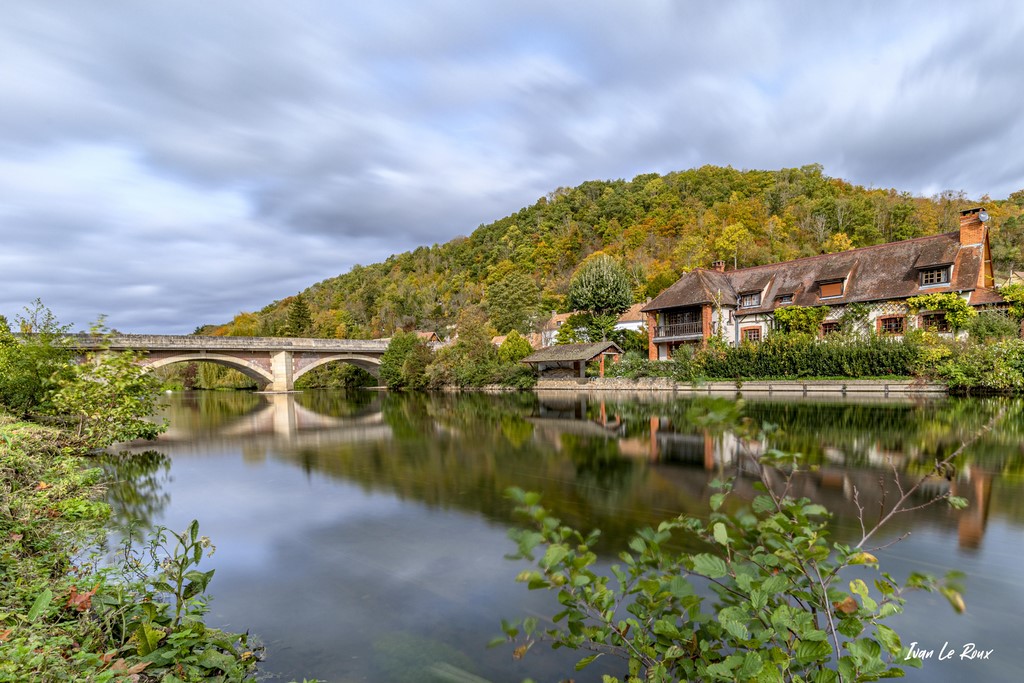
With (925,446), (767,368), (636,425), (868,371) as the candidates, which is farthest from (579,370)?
(925,446)

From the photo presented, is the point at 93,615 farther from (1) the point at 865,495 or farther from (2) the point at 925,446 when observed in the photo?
(2) the point at 925,446

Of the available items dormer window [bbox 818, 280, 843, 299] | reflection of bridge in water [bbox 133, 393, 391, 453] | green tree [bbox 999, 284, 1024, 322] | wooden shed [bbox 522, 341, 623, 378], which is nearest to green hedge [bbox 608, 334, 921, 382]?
wooden shed [bbox 522, 341, 623, 378]

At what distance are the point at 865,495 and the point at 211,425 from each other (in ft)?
72.6

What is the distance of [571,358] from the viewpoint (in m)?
32.7

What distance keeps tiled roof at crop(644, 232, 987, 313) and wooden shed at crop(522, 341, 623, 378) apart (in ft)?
13.2

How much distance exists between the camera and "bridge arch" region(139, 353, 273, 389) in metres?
36.1

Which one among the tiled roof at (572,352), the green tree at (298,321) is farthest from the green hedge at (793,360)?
the green tree at (298,321)

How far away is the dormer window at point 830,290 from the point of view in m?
28.8

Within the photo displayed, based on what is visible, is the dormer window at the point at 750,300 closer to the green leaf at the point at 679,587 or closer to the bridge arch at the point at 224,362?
the green leaf at the point at 679,587

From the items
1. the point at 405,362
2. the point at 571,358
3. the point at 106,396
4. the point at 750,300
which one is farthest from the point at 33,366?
the point at 750,300

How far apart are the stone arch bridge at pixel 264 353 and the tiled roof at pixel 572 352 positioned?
19.2 m

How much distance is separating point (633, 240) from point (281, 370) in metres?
43.4

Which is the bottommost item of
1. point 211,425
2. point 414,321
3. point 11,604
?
point 211,425

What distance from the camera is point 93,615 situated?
362 centimetres
